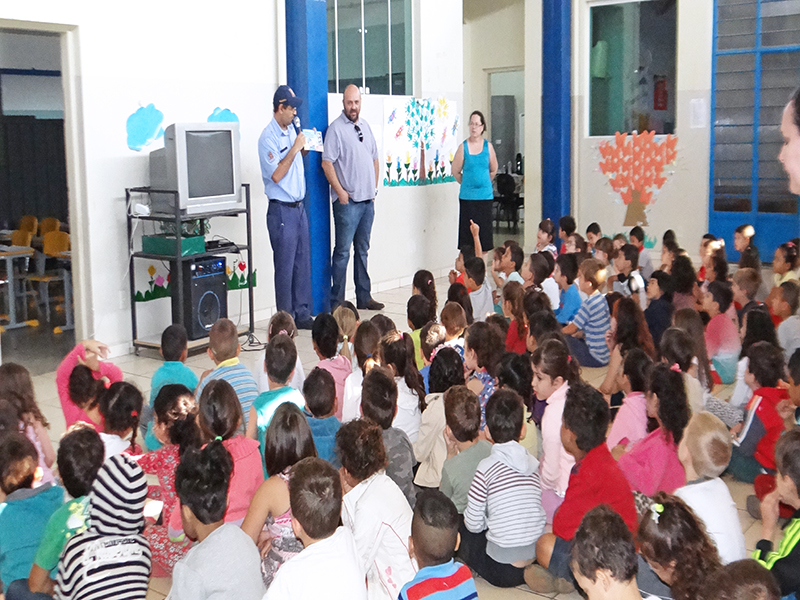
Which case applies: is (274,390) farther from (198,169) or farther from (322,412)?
(198,169)

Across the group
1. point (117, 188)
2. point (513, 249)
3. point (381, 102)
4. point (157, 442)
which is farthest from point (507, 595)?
point (381, 102)

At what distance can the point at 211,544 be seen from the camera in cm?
219

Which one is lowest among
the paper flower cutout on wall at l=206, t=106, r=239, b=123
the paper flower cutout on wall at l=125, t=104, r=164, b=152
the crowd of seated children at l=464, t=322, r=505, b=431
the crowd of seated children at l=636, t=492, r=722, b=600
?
the crowd of seated children at l=636, t=492, r=722, b=600

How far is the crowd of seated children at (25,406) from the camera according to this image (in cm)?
327

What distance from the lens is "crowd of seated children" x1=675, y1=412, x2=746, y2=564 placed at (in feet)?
8.13

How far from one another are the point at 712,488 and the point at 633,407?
955mm

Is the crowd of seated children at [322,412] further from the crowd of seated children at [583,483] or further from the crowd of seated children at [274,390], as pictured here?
the crowd of seated children at [583,483]

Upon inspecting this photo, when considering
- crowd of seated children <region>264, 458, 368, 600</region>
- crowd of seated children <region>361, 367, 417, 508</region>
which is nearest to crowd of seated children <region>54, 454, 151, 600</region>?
crowd of seated children <region>264, 458, 368, 600</region>

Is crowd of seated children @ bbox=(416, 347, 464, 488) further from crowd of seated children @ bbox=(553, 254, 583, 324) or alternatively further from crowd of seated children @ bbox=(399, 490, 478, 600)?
crowd of seated children @ bbox=(553, 254, 583, 324)

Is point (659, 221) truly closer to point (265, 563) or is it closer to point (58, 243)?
point (58, 243)

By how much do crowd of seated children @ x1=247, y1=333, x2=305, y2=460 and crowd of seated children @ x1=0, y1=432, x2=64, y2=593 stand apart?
2.72ft

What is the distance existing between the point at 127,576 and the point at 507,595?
1.28m

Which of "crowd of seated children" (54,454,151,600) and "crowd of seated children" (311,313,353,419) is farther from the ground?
"crowd of seated children" (311,313,353,419)

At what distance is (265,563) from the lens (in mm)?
2705
